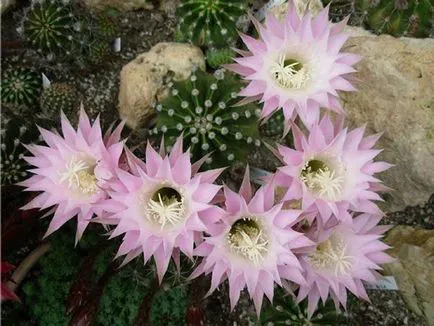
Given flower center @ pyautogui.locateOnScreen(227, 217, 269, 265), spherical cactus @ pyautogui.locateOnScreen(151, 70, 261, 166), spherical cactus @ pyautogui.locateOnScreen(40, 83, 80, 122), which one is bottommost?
spherical cactus @ pyautogui.locateOnScreen(40, 83, 80, 122)

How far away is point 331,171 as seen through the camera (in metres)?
1.52

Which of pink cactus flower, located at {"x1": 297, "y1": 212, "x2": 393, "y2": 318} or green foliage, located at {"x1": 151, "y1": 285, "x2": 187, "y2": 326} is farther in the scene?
green foliage, located at {"x1": 151, "y1": 285, "x2": 187, "y2": 326}

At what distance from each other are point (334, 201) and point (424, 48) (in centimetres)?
86

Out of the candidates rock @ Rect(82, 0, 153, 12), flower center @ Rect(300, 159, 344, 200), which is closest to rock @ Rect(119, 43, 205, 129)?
rock @ Rect(82, 0, 153, 12)

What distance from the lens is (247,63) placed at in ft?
5.12

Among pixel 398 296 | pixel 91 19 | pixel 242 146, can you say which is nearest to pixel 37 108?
pixel 91 19

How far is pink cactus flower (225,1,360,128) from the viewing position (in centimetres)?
155

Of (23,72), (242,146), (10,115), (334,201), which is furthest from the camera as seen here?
(23,72)

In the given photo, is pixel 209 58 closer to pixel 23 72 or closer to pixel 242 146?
pixel 242 146

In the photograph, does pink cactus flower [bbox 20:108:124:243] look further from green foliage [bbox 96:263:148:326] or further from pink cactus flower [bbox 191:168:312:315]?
green foliage [bbox 96:263:148:326]

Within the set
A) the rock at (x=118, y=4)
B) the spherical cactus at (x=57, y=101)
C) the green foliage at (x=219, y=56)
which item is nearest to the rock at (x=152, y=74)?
the green foliage at (x=219, y=56)

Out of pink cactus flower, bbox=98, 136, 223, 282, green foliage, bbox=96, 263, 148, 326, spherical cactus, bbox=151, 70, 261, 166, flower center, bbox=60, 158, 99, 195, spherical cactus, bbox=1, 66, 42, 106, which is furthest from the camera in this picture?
spherical cactus, bbox=1, 66, 42, 106

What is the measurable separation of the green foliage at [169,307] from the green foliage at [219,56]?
88cm

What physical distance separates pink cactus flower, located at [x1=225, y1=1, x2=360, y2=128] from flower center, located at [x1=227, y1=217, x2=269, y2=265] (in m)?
0.31
